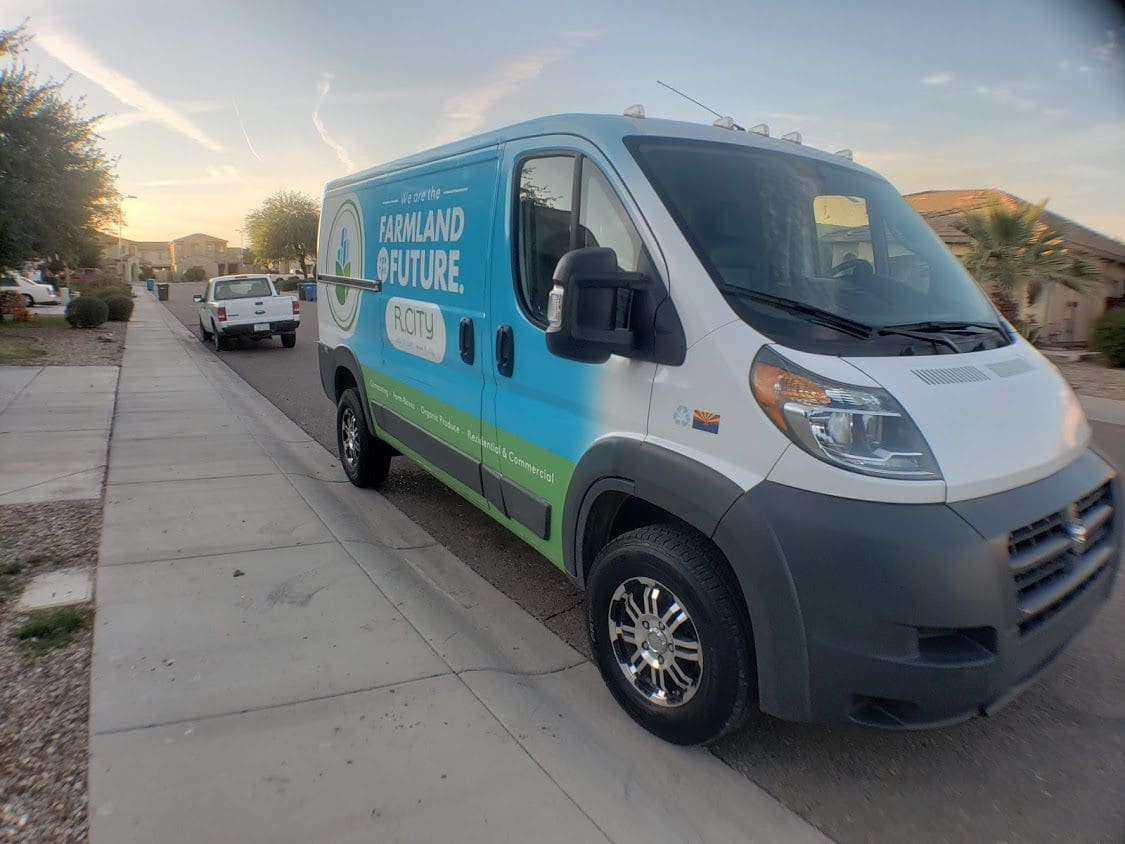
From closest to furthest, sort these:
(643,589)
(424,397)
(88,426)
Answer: (643,589)
(424,397)
(88,426)

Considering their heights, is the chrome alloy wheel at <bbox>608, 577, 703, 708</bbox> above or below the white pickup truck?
above

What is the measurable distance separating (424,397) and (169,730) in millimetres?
2263

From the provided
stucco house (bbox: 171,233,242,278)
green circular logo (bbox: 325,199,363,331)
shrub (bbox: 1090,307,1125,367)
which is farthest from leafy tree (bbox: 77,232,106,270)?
stucco house (bbox: 171,233,242,278)

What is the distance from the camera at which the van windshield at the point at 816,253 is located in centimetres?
262

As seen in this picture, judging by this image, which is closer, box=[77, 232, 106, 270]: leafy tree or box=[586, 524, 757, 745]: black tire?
box=[586, 524, 757, 745]: black tire

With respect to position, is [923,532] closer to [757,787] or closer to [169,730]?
[757,787]

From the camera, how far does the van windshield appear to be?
2.62 m

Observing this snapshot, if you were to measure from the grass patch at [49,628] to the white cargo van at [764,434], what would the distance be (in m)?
2.01

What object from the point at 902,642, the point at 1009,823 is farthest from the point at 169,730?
the point at 1009,823

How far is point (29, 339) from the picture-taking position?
57.3 ft

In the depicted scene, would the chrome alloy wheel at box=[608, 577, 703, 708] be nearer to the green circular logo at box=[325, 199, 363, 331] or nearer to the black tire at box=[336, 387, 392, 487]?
the black tire at box=[336, 387, 392, 487]

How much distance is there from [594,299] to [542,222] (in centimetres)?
91

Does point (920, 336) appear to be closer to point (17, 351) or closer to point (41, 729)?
point (41, 729)

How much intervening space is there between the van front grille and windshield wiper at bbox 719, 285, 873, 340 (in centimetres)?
79
